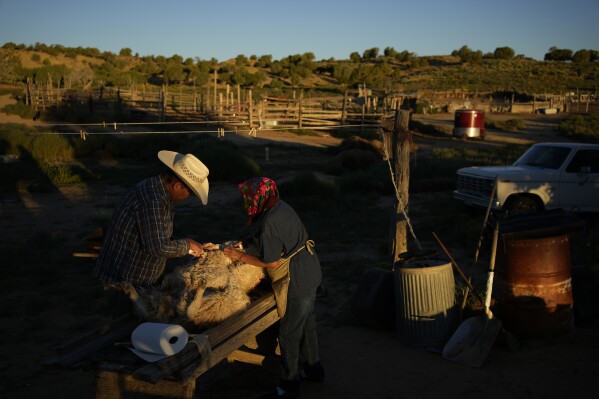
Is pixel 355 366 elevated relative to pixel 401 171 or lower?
lower

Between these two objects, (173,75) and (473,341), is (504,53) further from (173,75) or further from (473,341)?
(473,341)

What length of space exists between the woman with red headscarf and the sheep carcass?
0.45ft

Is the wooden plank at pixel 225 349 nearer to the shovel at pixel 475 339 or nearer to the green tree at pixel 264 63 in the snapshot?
the shovel at pixel 475 339

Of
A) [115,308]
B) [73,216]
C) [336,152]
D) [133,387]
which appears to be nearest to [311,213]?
[73,216]

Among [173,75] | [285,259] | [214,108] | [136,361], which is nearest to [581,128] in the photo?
→ [214,108]

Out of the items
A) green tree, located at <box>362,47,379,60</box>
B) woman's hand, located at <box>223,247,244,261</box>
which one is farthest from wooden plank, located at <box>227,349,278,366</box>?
green tree, located at <box>362,47,379,60</box>

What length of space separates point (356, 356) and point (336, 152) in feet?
59.3

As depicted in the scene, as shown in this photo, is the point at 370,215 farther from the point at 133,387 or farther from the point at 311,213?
the point at 133,387

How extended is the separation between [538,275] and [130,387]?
3983 mm

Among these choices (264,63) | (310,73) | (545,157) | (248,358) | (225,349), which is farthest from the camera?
(264,63)

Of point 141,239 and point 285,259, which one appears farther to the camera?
point 285,259

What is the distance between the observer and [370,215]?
11.7 metres

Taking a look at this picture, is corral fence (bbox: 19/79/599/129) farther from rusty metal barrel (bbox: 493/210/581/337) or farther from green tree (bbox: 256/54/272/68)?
green tree (bbox: 256/54/272/68)

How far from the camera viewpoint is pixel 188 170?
3.68 metres
